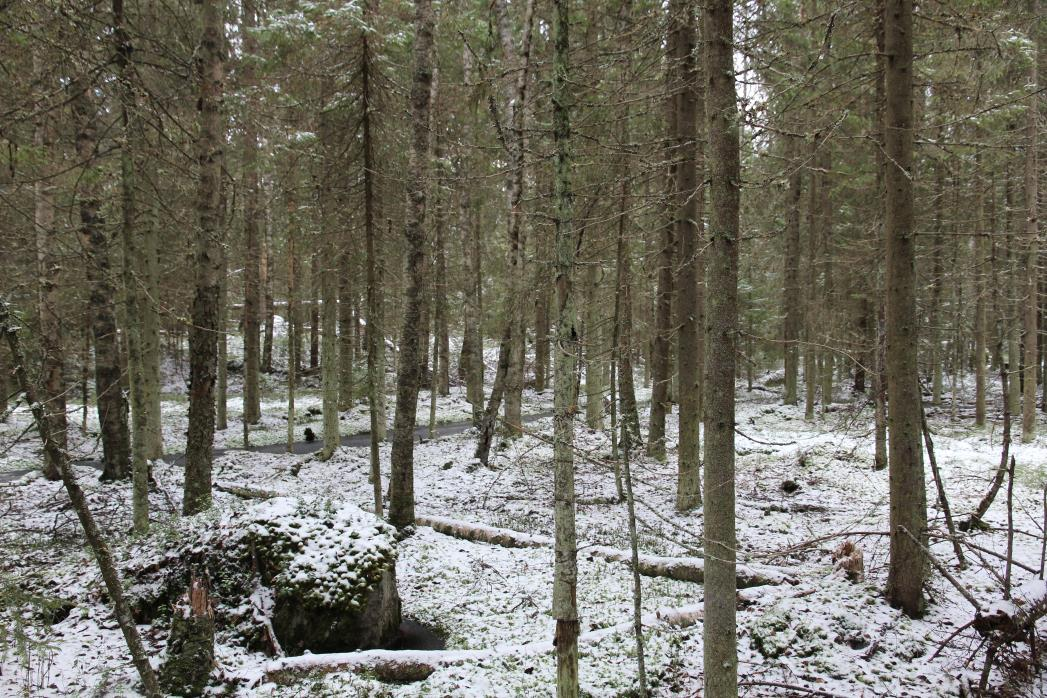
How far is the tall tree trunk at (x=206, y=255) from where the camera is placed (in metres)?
8.14

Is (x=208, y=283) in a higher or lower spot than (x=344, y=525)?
higher

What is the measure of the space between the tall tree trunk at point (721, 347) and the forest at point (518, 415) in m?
0.02

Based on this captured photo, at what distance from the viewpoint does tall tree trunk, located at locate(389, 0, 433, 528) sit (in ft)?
29.6

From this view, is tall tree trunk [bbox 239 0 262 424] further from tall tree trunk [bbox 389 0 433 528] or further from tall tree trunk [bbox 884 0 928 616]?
tall tree trunk [bbox 884 0 928 616]

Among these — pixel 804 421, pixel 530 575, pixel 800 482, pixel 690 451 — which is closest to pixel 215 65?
pixel 530 575

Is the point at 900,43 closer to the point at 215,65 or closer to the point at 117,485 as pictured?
the point at 215,65

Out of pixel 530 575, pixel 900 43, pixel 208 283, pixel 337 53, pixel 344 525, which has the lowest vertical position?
pixel 530 575

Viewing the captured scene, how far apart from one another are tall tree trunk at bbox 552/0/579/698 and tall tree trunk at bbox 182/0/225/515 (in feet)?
18.5

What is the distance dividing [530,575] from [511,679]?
2401 mm

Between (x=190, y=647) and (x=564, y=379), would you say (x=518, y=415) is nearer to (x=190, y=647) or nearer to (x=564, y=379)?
(x=190, y=647)

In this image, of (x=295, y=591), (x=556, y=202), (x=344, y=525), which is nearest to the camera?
(x=556, y=202)

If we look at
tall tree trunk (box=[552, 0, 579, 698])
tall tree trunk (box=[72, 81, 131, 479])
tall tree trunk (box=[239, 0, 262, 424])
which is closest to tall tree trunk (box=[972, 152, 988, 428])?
tall tree trunk (box=[552, 0, 579, 698])

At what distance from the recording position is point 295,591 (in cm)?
627

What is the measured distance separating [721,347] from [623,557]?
15.7ft
